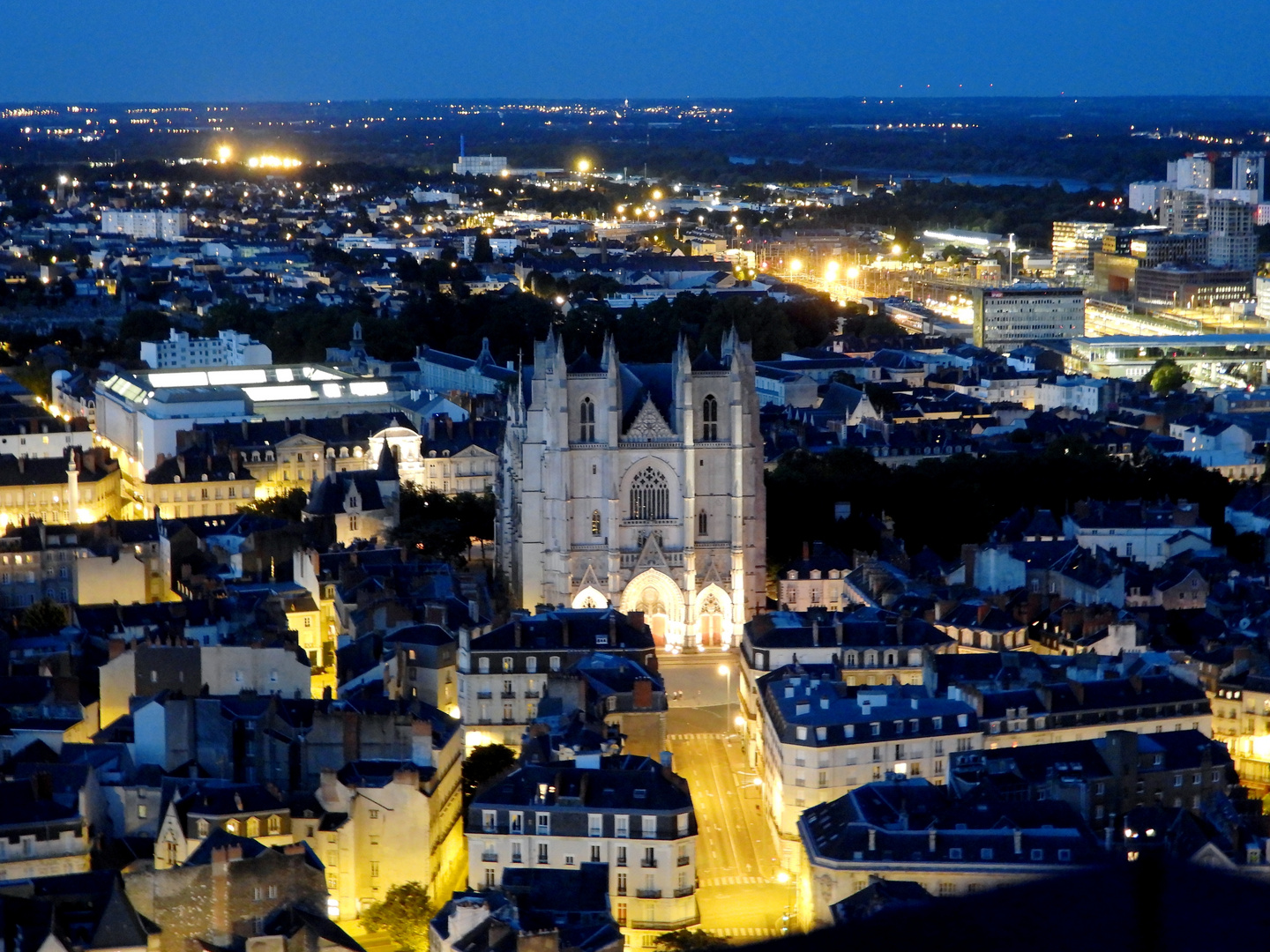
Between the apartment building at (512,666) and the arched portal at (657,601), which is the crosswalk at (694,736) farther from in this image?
the arched portal at (657,601)

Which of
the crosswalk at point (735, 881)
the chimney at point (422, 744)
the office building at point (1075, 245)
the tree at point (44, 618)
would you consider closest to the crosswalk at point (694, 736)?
the chimney at point (422, 744)

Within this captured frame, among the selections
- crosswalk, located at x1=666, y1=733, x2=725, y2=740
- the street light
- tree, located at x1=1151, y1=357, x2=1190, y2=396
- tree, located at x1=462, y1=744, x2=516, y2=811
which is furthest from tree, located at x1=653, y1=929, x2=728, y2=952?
tree, located at x1=1151, y1=357, x2=1190, y2=396

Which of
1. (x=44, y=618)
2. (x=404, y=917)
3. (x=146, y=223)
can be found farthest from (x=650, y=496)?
(x=146, y=223)

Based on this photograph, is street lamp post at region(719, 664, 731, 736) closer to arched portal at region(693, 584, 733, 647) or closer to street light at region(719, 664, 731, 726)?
street light at region(719, 664, 731, 726)

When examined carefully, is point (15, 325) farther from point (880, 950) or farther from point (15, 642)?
point (880, 950)

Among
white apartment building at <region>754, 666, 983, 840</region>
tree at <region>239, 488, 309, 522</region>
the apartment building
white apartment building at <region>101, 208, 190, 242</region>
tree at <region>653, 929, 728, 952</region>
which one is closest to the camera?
tree at <region>653, 929, 728, 952</region>

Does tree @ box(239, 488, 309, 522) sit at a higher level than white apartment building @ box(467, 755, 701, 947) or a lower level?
higher

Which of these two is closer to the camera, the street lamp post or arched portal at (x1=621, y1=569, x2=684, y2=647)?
the street lamp post
